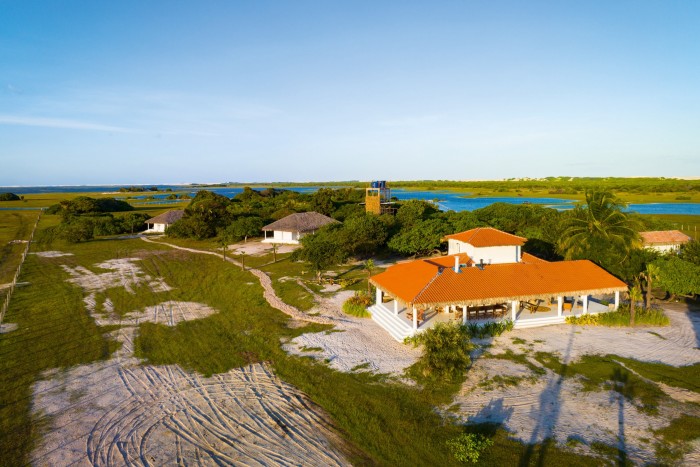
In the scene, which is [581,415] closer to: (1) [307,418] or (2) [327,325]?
(1) [307,418]

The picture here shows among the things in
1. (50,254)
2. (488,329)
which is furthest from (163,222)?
(488,329)

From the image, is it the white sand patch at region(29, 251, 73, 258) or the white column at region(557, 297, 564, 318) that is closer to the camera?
the white column at region(557, 297, 564, 318)

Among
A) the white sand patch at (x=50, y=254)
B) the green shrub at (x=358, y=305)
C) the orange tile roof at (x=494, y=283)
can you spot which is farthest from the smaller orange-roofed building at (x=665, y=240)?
the white sand patch at (x=50, y=254)

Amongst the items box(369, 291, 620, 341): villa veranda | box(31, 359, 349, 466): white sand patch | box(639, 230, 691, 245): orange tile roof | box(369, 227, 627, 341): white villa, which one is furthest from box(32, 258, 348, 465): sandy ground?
box(639, 230, 691, 245): orange tile roof

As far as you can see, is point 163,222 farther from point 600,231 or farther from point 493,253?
point 600,231

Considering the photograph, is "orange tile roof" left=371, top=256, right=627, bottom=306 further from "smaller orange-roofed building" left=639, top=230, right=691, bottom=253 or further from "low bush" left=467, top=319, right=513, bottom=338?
"smaller orange-roofed building" left=639, top=230, right=691, bottom=253

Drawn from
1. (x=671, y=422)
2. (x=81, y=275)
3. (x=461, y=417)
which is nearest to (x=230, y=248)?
(x=81, y=275)

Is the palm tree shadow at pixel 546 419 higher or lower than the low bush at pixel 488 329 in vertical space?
lower

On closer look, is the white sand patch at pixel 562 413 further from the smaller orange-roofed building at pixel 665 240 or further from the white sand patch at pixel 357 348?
the smaller orange-roofed building at pixel 665 240
